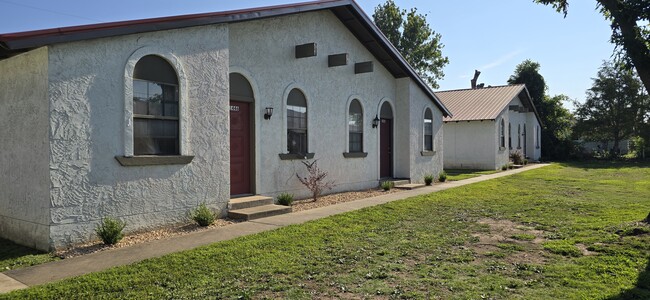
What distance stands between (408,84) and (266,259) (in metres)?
11.0

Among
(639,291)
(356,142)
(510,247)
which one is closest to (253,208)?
(510,247)

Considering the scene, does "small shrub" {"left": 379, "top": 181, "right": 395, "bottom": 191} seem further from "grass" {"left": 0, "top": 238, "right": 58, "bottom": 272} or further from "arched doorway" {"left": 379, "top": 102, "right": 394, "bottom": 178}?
"grass" {"left": 0, "top": 238, "right": 58, "bottom": 272}

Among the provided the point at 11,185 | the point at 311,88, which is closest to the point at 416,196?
the point at 311,88

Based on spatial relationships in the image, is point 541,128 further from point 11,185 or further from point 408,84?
point 11,185

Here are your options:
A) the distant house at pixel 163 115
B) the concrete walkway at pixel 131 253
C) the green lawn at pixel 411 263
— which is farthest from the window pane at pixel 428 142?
the concrete walkway at pixel 131 253

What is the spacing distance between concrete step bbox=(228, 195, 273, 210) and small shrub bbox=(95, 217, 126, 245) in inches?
101

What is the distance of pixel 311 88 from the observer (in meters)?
11.8

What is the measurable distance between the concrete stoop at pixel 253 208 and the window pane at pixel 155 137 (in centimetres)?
173

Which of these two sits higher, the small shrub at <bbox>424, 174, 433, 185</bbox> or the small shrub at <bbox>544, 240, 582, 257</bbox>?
the small shrub at <bbox>424, 174, 433, 185</bbox>

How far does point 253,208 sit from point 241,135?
177 centimetres

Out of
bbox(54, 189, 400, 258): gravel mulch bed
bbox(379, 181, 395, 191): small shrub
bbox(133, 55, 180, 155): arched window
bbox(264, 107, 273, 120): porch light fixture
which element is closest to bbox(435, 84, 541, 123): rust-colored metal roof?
bbox(379, 181, 395, 191): small shrub

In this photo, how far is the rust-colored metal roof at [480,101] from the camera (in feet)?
81.7

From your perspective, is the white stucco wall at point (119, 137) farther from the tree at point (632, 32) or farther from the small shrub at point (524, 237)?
the tree at point (632, 32)

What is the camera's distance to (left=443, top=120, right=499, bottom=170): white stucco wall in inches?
958
